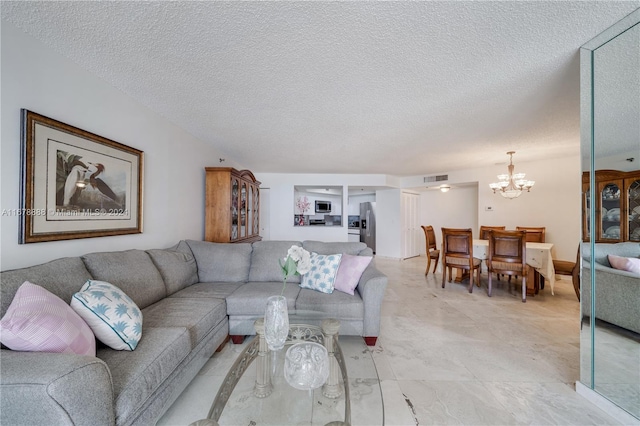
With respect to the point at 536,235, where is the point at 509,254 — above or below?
below

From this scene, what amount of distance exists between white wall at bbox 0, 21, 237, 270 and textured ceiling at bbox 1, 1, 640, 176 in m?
0.12

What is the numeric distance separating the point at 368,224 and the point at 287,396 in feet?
21.1

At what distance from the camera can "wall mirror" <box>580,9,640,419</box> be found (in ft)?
4.55

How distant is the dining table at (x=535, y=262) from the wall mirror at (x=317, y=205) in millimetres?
3060

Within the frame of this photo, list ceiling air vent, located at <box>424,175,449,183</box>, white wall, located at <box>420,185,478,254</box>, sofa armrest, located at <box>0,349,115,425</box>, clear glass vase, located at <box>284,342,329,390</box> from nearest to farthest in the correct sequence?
sofa armrest, located at <box>0,349,115,425</box> → clear glass vase, located at <box>284,342,329,390</box> → ceiling air vent, located at <box>424,175,449,183</box> → white wall, located at <box>420,185,478,254</box>

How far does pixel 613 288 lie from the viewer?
4.85 ft

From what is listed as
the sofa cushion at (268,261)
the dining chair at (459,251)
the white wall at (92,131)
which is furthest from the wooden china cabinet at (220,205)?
the dining chair at (459,251)

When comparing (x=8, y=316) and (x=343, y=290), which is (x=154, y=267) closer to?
(x=8, y=316)

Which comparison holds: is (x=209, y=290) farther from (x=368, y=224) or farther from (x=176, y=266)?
(x=368, y=224)

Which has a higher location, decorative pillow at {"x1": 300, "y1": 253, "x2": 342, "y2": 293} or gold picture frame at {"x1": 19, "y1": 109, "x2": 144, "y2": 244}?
gold picture frame at {"x1": 19, "y1": 109, "x2": 144, "y2": 244}

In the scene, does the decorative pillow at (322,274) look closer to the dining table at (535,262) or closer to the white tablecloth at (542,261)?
the dining table at (535,262)

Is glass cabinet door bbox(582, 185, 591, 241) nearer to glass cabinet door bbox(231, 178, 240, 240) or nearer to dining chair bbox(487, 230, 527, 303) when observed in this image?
dining chair bbox(487, 230, 527, 303)

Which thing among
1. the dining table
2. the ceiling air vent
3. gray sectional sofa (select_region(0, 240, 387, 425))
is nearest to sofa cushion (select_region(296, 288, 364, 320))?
gray sectional sofa (select_region(0, 240, 387, 425))

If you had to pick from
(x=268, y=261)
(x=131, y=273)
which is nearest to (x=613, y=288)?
(x=268, y=261)
